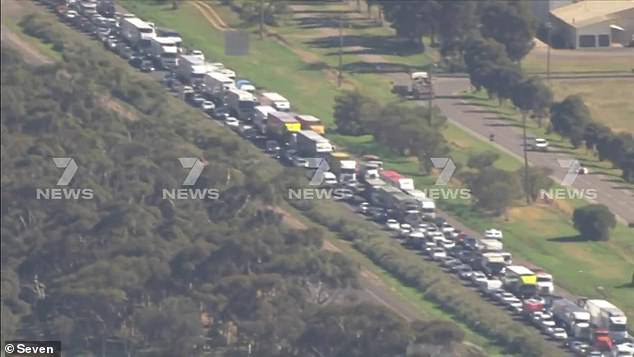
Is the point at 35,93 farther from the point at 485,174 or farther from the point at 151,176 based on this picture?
the point at 485,174

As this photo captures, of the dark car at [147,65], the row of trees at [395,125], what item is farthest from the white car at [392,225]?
the dark car at [147,65]

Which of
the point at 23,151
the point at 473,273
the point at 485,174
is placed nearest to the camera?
the point at 473,273

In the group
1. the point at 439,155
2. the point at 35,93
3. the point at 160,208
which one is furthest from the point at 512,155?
the point at 35,93

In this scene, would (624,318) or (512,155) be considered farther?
(512,155)

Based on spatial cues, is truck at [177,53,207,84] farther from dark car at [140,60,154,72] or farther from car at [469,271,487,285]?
car at [469,271,487,285]

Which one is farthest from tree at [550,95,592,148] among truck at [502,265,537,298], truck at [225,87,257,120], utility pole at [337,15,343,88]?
utility pole at [337,15,343,88]

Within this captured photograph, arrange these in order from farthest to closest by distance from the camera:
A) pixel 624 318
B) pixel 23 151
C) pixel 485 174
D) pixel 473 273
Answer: pixel 23 151 → pixel 485 174 → pixel 473 273 → pixel 624 318
